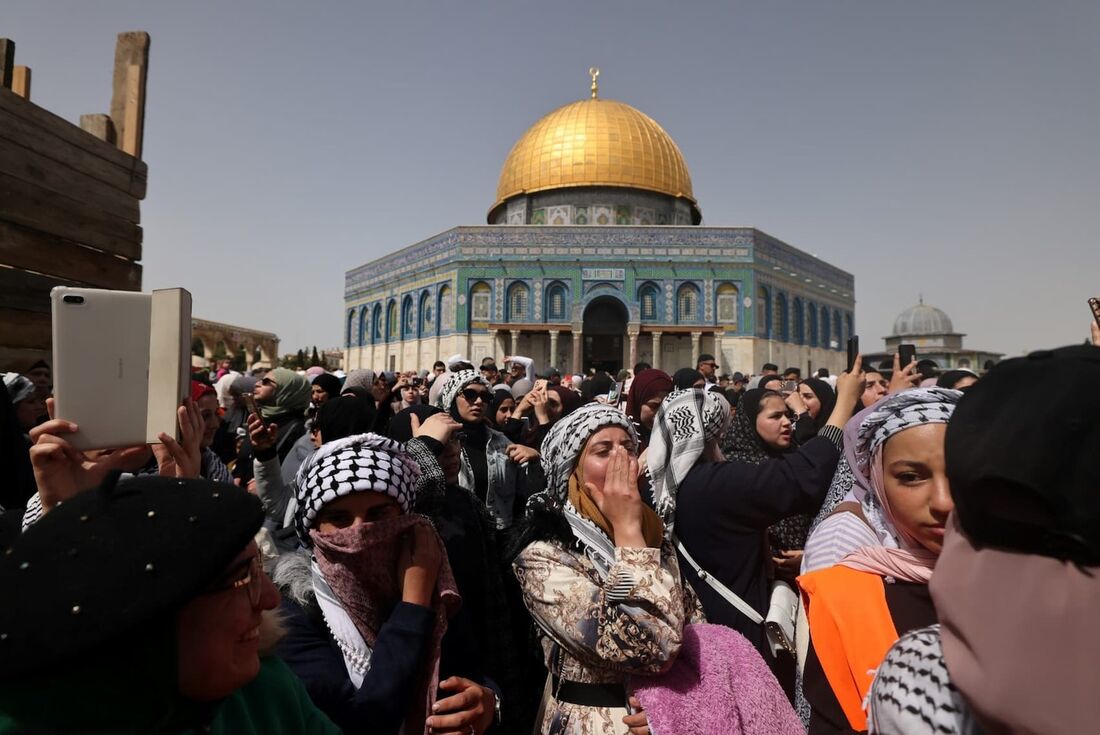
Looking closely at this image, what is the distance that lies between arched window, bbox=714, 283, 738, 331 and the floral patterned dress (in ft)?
81.4

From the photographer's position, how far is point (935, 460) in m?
1.49

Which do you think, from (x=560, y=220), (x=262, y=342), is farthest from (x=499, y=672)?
(x=262, y=342)

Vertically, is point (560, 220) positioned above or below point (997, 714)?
above

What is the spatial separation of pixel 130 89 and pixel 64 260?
4.07ft

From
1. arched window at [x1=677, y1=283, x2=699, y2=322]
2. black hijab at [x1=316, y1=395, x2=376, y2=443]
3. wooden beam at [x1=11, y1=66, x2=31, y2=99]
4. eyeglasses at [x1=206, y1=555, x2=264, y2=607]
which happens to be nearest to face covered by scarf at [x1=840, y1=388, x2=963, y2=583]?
eyeglasses at [x1=206, y1=555, x2=264, y2=607]

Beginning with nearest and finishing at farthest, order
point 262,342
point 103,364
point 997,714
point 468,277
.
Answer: point 997,714
point 103,364
point 468,277
point 262,342

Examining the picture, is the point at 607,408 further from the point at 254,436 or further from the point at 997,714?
the point at 254,436

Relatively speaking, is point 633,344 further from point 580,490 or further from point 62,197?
point 580,490

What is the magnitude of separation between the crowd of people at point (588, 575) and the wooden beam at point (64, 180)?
1.02 metres

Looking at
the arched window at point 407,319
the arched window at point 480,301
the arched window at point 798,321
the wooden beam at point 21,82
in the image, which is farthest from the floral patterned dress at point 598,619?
the arched window at point 798,321

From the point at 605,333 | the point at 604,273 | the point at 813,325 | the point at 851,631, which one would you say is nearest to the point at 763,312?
the point at 813,325

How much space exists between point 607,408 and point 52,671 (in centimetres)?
161

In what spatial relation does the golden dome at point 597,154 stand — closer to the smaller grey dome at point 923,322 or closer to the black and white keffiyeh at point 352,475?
the black and white keffiyeh at point 352,475

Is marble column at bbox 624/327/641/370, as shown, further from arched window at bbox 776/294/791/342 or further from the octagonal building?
arched window at bbox 776/294/791/342
